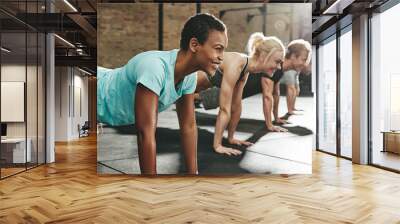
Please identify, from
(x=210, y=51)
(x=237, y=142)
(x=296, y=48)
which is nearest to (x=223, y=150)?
(x=237, y=142)

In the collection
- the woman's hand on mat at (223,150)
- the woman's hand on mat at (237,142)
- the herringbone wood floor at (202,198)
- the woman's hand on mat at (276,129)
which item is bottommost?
the herringbone wood floor at (202,198)

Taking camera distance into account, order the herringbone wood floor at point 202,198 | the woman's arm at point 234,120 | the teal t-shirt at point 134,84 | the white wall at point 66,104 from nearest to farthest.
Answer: the herringbone wood floor at point 202,198 < the teal t-shirt at point 134,84 < the woman's arm at point 234,120 < the white wall at point 66,104

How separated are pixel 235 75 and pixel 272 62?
26.2 inches

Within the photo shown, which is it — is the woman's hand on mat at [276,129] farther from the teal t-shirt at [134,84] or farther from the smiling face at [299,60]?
the teal t-shirt at [134,84]

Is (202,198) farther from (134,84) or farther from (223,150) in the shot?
(134,84)

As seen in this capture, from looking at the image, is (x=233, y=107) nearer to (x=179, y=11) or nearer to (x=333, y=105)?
(x=179, y=11)

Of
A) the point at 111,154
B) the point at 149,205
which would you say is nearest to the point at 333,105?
the point at 111,154

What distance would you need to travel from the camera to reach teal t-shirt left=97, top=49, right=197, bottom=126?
638 centimetres

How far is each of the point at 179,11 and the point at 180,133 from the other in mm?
2015

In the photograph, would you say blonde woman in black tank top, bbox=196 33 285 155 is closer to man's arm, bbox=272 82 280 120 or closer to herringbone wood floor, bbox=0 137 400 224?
man's arm, bbox=272 82 280 120

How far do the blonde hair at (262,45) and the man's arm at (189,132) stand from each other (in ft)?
4.16

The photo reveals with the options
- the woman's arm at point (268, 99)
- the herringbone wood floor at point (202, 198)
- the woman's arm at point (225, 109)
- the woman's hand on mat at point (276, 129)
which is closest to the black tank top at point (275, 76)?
the woman's arm at point (268, 99)

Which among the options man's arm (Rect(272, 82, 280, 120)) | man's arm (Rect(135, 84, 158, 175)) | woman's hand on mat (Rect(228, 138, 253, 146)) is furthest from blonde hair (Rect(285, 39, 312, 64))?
man's arm (Rect(135, 84, 158, 175))

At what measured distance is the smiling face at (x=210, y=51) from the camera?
6449 millimetres
